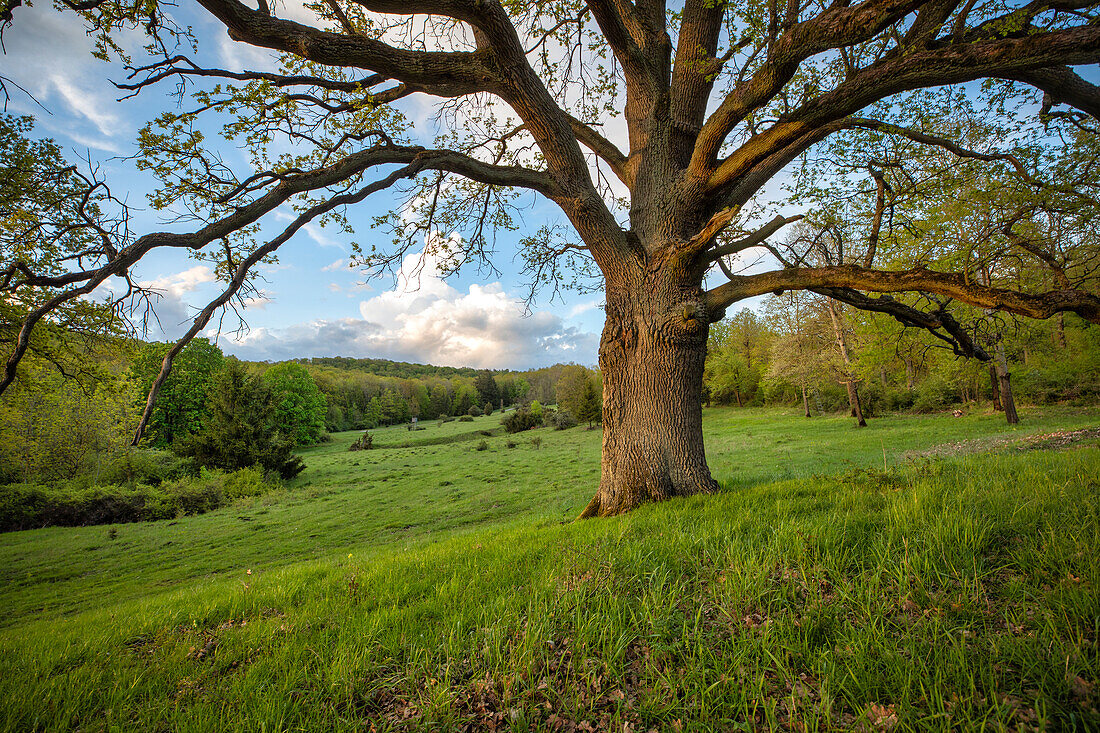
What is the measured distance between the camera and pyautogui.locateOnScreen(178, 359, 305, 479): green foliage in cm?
2775

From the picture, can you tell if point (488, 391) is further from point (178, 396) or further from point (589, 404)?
point (178, 396)

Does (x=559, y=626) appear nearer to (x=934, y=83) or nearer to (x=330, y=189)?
(x=330, y=189)

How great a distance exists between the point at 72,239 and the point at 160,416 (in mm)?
45132

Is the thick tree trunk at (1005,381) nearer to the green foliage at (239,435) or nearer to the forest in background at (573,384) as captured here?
the forest in background at (573,384)

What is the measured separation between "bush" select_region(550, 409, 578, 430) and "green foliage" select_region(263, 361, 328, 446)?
30.4 m

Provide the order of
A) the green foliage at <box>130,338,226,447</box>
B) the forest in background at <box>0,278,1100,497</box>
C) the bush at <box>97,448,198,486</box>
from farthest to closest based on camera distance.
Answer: the green foliage at <box>130,338,226,447</box> < the bush at <box>97,448,198,486</box> < the forest in background at <box>0,278,1100,497</box>

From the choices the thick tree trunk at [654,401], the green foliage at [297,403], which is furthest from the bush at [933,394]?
the green foliage at [297,403]

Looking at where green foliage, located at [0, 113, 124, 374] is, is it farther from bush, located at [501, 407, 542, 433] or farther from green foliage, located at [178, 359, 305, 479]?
bush, located at [501, 407, 542, 433]

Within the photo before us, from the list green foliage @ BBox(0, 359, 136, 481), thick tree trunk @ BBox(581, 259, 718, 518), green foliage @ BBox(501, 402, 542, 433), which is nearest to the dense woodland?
green foliage @ BBox(0, 359, 136, 481)

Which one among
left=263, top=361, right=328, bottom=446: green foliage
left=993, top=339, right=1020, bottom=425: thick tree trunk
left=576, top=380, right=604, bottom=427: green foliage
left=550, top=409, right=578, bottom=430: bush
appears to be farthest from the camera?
left=550, top=409, right=578, bottom=430: bush

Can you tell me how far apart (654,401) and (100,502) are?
27.8 m

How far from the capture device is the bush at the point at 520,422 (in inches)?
2089

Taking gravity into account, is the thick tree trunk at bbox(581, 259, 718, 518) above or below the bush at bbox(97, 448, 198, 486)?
above

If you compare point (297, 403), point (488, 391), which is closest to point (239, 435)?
point (297, 403)
